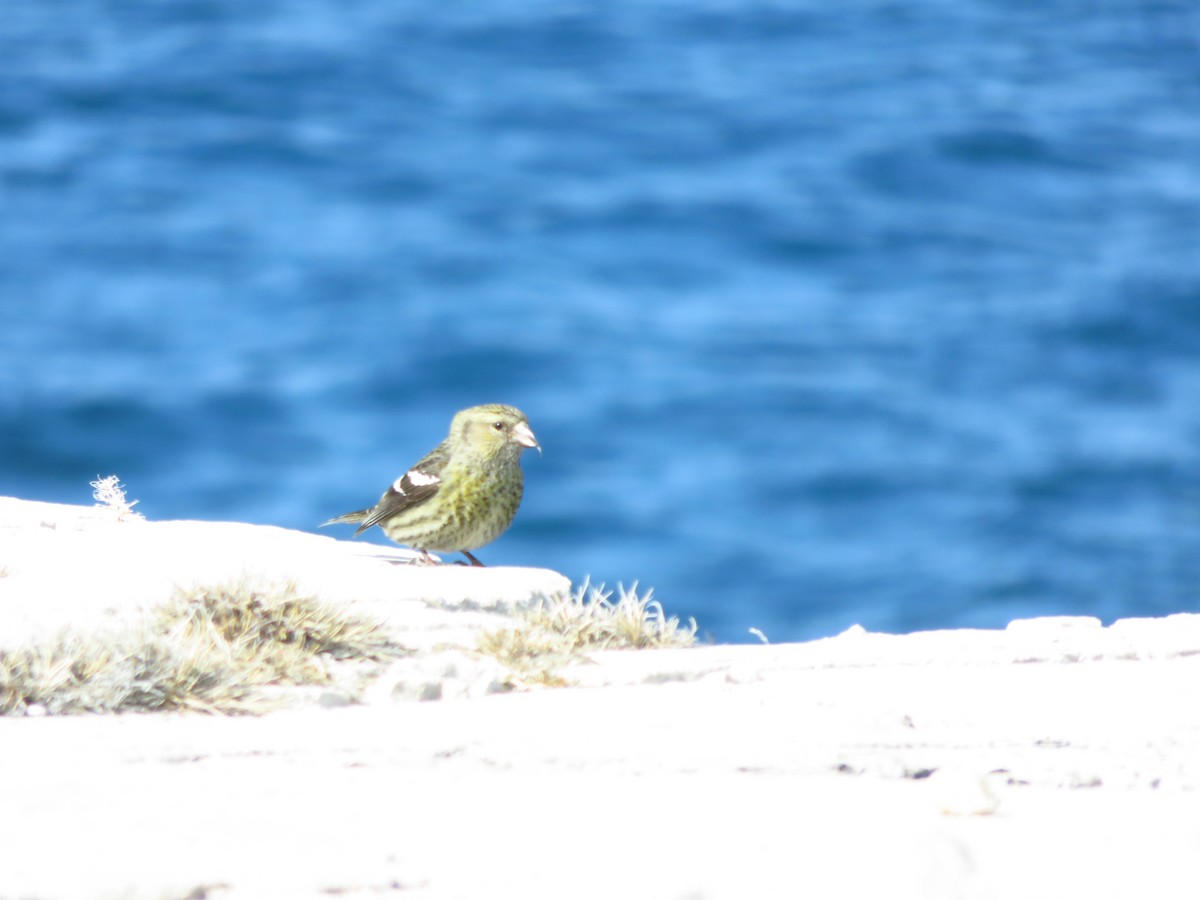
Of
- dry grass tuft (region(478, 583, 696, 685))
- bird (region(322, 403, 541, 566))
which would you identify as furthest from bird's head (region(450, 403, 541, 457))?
dry grass tuft (region(478, 583, 696, 685))

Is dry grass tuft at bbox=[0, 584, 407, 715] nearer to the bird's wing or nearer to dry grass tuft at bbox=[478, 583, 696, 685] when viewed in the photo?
dry grass tuft at bbox=[478, 583, 696, 685]

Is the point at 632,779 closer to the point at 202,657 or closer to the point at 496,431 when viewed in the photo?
the point at 202,657

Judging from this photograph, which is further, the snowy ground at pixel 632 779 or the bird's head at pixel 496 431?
the bird's head at pixel 496 431

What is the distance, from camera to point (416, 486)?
7336 millimetres

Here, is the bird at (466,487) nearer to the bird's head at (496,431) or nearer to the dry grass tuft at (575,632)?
the bird's head at (496,431)

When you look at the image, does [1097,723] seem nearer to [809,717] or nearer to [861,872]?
[809,717]

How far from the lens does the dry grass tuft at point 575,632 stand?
226 inches

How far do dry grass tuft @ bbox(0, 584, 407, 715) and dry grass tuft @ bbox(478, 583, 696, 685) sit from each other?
0.46m

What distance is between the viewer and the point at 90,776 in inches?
163

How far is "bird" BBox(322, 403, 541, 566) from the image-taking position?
7180 mm

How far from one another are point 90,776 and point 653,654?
8.10 ft

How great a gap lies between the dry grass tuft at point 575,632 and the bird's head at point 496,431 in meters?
0.96

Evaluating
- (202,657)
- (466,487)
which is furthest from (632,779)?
(466,487)

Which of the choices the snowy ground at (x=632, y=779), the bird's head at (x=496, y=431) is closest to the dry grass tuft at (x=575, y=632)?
the snowy ground at (x=632, y=779)
